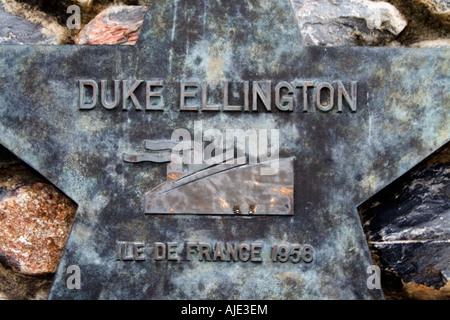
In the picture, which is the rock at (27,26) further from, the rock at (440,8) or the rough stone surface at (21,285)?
the rock at (440,8)

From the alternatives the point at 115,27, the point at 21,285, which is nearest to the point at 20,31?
the point at 115,27

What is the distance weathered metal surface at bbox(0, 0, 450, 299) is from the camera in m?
1.46

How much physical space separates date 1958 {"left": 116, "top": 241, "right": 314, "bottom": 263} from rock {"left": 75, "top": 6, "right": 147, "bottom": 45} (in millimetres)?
558

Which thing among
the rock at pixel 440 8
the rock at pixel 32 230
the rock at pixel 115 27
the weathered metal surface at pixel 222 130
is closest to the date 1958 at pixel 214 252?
the weathered metal surface at pixel 222 130

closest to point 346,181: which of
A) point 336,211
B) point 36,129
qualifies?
point 336,211

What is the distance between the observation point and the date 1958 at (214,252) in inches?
57.3

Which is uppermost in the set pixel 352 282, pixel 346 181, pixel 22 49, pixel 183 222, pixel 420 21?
pixel 420 21

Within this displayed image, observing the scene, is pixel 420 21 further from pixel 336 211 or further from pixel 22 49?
pixel 22 49

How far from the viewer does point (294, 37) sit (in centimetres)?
150

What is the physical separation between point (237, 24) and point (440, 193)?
70 centimetres

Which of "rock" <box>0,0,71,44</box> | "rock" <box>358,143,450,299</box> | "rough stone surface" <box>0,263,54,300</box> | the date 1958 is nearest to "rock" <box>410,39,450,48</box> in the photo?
"rock" <box>358,143,450,299</box>

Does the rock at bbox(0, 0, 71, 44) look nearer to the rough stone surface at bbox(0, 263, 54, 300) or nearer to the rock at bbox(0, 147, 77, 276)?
the rock at bbox(0, 147, 77, 276)

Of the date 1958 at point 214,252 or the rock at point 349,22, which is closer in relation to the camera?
the date 1958 at point 214,252

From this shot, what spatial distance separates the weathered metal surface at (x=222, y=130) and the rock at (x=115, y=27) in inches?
3.6
